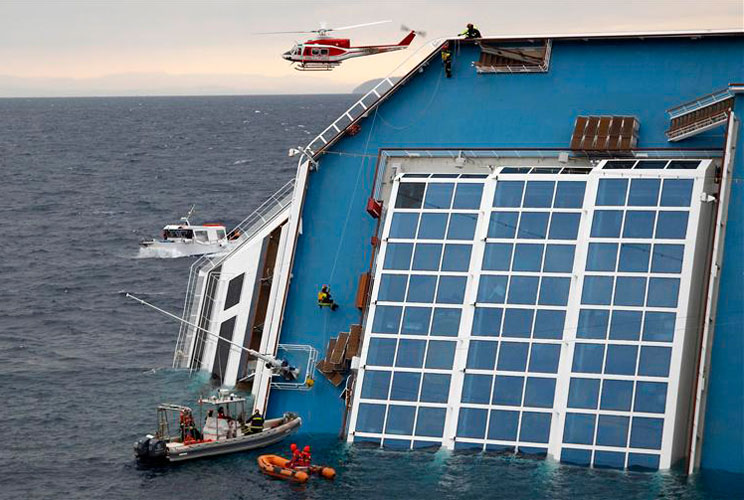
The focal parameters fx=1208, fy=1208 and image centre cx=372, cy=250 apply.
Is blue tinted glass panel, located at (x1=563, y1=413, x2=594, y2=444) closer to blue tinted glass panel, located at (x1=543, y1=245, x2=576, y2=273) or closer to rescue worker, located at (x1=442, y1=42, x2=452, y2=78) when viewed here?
blue tinted glass panel, located at (x1=543, y1=245, x2=576, y2=273)

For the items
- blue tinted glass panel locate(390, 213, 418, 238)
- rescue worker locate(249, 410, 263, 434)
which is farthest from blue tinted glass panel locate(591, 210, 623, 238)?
rescue worker locate(249, 410, 263, 434)

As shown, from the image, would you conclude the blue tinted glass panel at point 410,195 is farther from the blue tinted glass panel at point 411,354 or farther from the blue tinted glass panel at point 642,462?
the blue tinted glass panel at point 642,462

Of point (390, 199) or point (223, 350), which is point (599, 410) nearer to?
point (390, 199)

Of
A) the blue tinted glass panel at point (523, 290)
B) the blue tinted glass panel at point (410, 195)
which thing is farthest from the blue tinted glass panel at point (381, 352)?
the blue tinted glass panel at point (410, 195)

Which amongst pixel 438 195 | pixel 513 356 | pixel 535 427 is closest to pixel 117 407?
pixel 438 195

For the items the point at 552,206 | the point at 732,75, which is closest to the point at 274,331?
the point at 552,206

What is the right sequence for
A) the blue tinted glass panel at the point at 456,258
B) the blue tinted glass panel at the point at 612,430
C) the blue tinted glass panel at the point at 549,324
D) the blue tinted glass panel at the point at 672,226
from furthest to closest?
1. the blue tinted glass panel at the point at 456,258
2. the blue tinted glass panel at the point at 549,324
3. the blue tinted glass panel at the point at 672,226
4. the blue tinted glass panel at the point at 612,430
